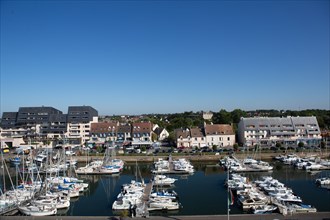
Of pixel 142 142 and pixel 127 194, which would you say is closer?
pixel 127 194

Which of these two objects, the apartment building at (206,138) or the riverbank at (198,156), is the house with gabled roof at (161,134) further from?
the riverbank at (198,156)

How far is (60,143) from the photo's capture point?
192 ft

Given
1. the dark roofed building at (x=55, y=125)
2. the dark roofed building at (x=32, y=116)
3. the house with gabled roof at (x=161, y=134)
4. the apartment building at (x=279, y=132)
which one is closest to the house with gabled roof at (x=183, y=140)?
the apartment building at (x=279, y=132)

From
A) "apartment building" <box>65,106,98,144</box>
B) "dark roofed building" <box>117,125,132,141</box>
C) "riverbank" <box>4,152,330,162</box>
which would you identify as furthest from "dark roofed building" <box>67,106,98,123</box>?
"riverbank" <box>4,152,330,162</box>

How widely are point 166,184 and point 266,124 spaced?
1131 inches

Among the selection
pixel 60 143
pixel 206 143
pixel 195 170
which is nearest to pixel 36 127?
pixel 60 143

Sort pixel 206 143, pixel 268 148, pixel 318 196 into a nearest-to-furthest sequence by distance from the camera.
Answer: pixel 318 196 < pixel 268 148 < pixel 206 143

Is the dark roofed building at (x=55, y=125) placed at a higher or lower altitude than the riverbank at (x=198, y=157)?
higher

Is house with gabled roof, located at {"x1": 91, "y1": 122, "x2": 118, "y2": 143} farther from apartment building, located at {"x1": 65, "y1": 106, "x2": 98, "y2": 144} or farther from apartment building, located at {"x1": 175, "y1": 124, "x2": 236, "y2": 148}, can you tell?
apartment building, located at {"x1": 175, "y1": 124, "x2": 236, "y2": 148}

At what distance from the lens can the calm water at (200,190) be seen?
24.7 metres

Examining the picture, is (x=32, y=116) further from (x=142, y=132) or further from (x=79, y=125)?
(x=142, y=132)

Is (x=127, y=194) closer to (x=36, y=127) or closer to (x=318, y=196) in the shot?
(x=318, y=196)

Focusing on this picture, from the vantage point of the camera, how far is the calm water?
24.7 m

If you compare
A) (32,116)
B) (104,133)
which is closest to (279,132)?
(104,133)
